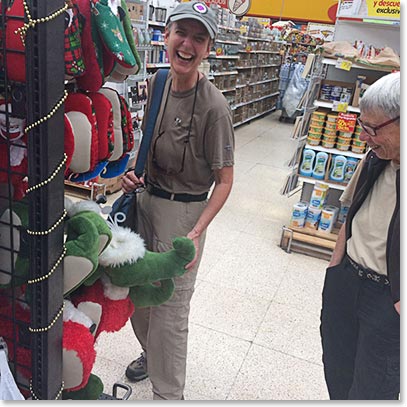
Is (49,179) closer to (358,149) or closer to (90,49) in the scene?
(90,49)

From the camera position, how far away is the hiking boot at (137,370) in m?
2.20

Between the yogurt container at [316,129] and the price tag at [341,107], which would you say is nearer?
the price tag at [341,107]

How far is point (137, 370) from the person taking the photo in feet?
7.23

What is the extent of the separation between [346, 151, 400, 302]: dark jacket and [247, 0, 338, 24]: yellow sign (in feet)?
40.3

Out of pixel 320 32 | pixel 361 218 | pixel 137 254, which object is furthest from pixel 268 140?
pixel 137 254

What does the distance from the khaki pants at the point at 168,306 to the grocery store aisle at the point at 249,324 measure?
1.07 feet

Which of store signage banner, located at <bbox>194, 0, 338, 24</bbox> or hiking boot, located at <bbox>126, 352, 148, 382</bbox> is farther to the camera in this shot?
store signage banner, located at <bbox>194, 0, 338, 24</bbox>

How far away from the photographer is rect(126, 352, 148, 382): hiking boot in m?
2.20

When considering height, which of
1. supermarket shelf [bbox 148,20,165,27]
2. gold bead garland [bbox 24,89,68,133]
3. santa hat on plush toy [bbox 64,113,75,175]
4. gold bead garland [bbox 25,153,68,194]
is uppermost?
supermarket shelf [bbox 148,20,165,27]

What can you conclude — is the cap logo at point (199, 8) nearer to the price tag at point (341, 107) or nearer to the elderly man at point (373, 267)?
the elderly man at point (373, 267)

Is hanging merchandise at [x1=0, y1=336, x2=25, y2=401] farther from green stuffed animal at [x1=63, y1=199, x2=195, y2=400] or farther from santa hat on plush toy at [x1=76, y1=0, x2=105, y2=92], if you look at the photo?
santa hat on plush toy at [x1=76, y1=0, x2=105, y2=92]

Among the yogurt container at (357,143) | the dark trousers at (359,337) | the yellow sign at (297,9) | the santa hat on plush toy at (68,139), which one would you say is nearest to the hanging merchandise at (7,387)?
A: the santa hat on plush toy at (68,139)

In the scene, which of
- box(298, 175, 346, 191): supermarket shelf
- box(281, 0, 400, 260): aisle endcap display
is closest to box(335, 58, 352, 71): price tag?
box(281, 0, 400, 260): aisle endcap display

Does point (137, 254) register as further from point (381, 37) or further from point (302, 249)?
point (381, 37)
